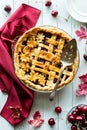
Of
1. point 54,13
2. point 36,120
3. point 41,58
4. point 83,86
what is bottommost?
point 36,120

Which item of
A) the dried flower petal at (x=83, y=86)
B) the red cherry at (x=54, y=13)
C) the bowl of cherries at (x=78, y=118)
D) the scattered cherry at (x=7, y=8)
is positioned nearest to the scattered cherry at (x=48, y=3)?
the red cherry at (x=54, y=13)

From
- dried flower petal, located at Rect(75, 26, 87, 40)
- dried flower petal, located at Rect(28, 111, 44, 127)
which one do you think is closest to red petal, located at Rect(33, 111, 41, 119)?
dried flower petal, located at Rect(28, 111, 44, 127)

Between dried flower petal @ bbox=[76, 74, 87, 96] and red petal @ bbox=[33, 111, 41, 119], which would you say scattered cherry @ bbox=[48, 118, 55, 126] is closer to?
red petal @ bbox=[33, 111, 41, 119]

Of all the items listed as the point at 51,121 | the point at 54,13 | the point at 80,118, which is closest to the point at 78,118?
the point at 80,118

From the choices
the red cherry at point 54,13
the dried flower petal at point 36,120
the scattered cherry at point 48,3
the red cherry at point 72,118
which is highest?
the scattered cherry at point 48,3

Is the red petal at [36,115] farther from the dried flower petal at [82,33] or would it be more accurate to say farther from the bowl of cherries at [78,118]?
the dried flower petal at [82,33]

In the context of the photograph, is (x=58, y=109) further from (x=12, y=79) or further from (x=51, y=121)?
(x=12, y=79)
